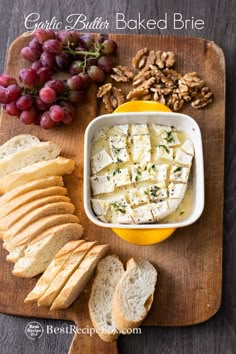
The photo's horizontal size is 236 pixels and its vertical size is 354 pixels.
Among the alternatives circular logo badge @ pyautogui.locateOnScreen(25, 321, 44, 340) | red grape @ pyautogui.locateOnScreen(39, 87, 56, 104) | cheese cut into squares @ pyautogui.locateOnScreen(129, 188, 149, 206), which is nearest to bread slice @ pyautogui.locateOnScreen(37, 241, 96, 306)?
circular logo badge @ pyautogui.locateOnScreen(25, 321, 44, 340)

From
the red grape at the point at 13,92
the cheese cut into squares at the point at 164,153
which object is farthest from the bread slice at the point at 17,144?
the cheese cut into squares at the point at 164,153

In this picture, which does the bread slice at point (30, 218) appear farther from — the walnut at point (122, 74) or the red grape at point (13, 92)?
Result: the walnut at point (122, 74)

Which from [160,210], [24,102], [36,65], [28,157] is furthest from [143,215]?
[36,65]

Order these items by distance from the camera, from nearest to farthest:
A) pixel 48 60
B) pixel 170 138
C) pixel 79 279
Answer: pixel 79 279
pixel 170 138
pixel 48 60

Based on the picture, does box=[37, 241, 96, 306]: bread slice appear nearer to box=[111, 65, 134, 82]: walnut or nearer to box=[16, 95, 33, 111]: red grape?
box=[16, 95, 33, 111]: red grape

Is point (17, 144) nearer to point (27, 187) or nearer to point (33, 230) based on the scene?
point (27, 187)

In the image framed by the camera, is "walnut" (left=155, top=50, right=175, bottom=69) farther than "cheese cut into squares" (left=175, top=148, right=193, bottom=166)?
Yes
